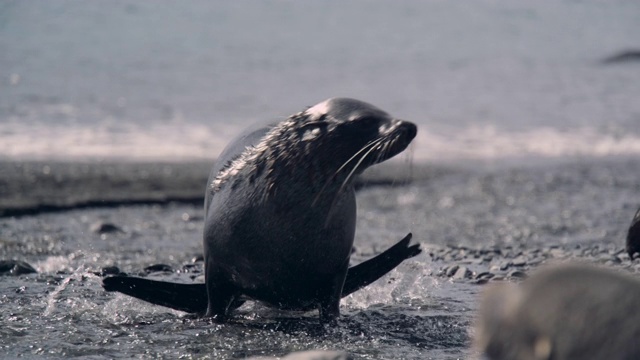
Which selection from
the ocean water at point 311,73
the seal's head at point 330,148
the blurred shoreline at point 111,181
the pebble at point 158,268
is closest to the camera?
the seal's head at point 330,148

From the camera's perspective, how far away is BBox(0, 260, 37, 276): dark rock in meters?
6.62

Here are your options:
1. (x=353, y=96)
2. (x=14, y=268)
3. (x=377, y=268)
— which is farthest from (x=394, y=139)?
(x=353, y=96)

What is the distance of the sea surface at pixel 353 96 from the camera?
5289mm

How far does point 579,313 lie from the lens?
2574 millimetres

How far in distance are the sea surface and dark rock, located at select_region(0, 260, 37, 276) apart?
0.14 meters

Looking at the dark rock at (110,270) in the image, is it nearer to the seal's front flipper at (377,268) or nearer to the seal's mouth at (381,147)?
the seal's front flipper at (377,268)

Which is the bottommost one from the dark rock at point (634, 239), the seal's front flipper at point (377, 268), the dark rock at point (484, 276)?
the dark rock at point (484, 276)

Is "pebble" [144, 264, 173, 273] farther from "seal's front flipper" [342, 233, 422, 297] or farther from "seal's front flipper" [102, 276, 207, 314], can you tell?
"seal's front flipper" [342, 233, 422, 297]

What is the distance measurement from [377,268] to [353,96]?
18.1 metres

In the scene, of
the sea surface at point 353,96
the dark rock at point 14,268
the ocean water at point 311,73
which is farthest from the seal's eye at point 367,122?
the ocean water at point 311,73

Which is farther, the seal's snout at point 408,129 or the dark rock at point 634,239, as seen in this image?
the dark rock at point 634,239

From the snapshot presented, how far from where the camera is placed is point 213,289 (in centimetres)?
529

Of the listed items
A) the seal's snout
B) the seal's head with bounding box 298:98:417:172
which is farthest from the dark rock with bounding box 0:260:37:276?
the seal's snout

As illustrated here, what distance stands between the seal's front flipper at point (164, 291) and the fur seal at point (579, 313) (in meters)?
3.00
